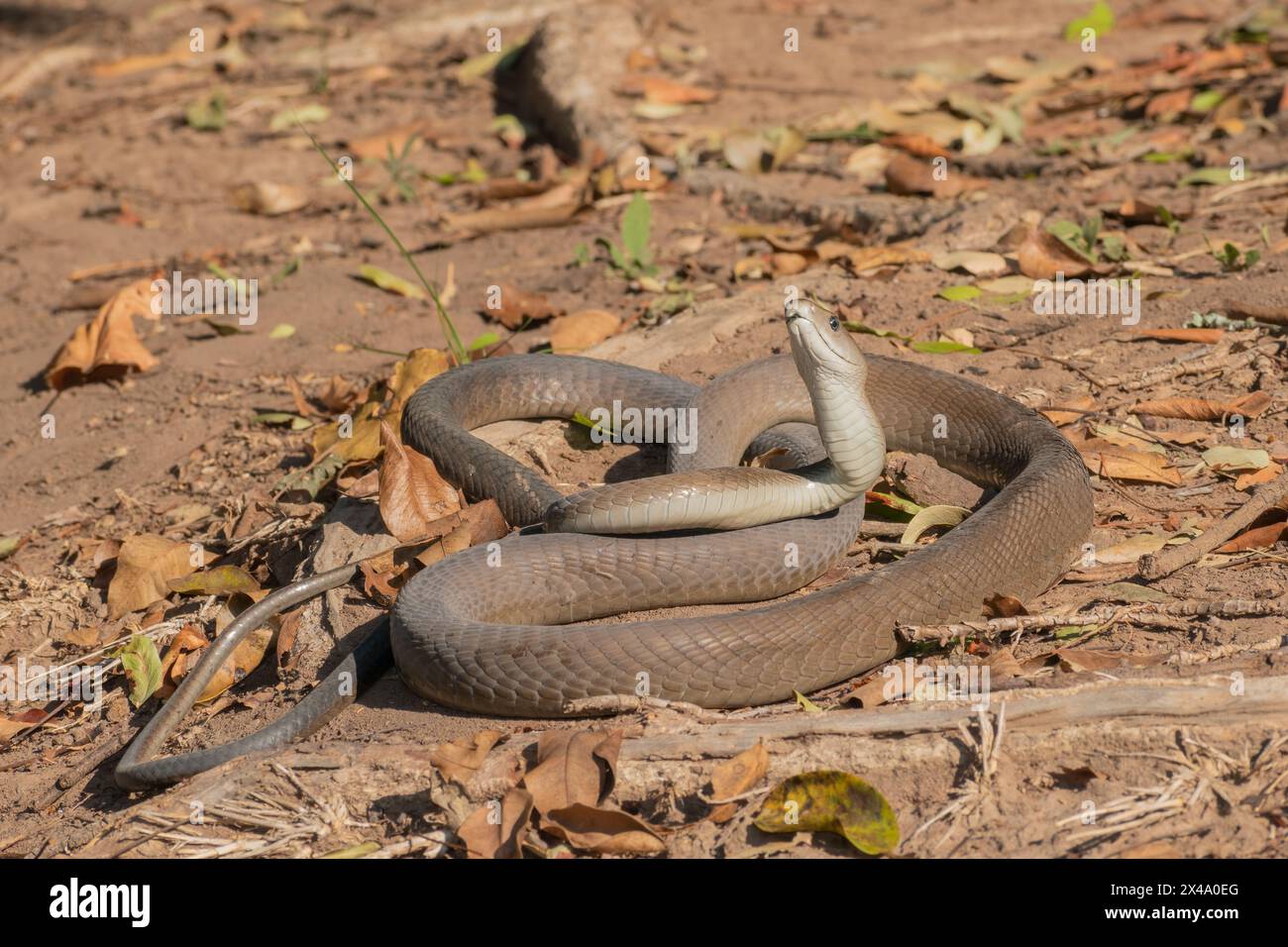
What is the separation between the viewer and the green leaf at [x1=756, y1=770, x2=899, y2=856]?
9.87 ft

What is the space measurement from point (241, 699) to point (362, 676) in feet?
1.83

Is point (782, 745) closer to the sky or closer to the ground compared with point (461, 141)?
closer to the ground

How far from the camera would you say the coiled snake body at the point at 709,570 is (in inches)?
148

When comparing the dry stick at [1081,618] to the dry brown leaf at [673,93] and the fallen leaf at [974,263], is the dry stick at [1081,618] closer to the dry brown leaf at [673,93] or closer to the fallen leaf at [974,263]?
the fallen leaf at [974,263]

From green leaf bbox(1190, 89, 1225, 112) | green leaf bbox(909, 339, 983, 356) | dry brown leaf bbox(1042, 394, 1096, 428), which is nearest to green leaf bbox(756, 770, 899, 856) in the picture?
dry brown leaf bbox(1042, 394, 1096, 428)

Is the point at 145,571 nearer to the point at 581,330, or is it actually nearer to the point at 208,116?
the point at 581,330

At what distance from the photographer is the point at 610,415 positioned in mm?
5504

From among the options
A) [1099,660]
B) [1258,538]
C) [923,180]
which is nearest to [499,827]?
[1099,660]

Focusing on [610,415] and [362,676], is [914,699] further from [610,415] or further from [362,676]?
[610,415]

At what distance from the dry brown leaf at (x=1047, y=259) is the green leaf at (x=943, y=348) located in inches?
36.8

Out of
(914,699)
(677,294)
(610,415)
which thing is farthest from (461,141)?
(914,699)

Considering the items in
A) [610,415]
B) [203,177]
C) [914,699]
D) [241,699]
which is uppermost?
[203,177]

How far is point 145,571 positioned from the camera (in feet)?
16.9

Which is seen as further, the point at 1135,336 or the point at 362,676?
→ the point at 1135,336
